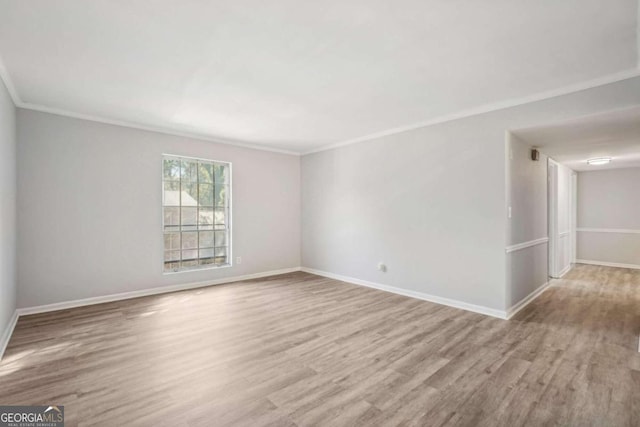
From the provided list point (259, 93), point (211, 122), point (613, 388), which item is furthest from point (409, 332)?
point (211, 122)

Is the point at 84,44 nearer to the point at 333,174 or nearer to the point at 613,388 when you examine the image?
the point at 333,174

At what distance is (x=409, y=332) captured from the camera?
3113 millimetres

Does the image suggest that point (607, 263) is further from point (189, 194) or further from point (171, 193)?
point (171, 193)

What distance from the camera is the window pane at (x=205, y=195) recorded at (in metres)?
5.23

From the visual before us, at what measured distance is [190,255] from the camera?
509 cm

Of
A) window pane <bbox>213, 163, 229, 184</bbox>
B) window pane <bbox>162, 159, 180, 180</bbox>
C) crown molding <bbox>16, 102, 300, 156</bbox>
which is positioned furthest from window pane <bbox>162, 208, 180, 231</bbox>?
crown molding <bbox>16, 102, 300, 156</bbox>

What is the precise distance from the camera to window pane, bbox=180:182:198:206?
16.4 ft

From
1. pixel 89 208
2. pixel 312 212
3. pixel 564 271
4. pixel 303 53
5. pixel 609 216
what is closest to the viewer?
pixel 303 53

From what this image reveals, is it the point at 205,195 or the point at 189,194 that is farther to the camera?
the point at 205,195

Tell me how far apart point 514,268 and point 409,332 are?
5.81 ft

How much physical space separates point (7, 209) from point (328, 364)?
11.9 feet

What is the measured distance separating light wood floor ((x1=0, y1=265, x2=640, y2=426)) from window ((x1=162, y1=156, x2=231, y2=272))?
1120 millimetres

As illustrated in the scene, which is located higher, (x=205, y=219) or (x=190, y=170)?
(x=190, y=170)

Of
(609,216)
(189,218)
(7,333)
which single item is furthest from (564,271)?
(7,333)
